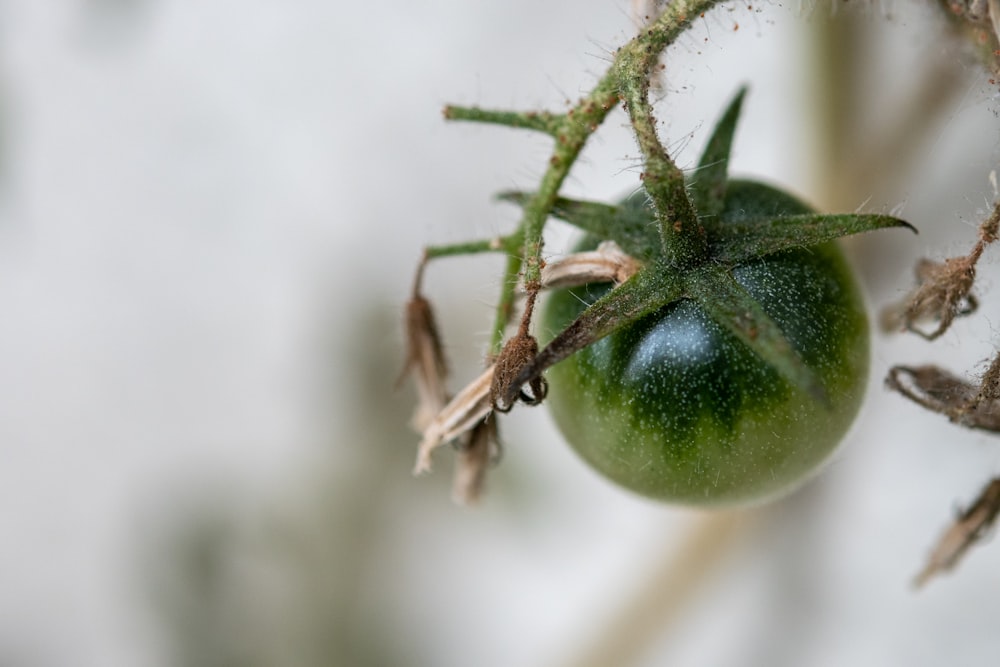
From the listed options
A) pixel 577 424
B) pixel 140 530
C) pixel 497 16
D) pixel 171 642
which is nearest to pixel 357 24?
pixel 497 16

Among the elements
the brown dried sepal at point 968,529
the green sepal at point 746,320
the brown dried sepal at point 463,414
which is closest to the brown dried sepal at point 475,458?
the brown dried sepal at point 463,414

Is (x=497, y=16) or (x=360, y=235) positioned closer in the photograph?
(x=497, y=16)

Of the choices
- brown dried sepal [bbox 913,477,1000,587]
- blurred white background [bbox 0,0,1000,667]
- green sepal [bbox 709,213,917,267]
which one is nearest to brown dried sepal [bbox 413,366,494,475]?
green sepal [bbox 709,213,917,267]

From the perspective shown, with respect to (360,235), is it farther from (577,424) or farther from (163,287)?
(577,424)

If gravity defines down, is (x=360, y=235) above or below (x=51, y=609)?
above

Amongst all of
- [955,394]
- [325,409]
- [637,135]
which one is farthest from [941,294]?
[325,409]

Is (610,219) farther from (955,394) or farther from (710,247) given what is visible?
(955,394)
